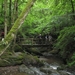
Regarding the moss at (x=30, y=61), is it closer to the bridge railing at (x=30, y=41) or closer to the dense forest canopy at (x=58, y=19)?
the dense forest canopy at (x=58, y=19)

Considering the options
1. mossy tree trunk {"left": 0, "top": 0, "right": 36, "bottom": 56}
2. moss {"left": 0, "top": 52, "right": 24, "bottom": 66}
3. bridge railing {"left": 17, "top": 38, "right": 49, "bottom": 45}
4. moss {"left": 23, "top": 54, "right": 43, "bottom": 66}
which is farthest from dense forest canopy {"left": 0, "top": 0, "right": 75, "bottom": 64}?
mossy tree trunk {"left": 0, "top": 0, "right": 36, "bottom": 56}

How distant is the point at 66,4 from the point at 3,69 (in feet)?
37.3

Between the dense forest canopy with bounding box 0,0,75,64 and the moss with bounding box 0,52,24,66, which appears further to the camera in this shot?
the dense forest canopy with bounding box 0,0,75,64

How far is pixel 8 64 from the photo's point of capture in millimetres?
14109

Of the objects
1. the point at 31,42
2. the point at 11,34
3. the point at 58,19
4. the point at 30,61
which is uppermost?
the point at 11,34

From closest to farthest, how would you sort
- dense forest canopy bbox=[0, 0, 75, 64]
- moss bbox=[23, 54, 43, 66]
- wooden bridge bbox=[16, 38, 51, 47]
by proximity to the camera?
moss bbox=[23, 54, 43, 66] < dense forest canopy bbox=[0, 0, 75, 64] < wooden bridge bbox=[16, 38, 51, 47]

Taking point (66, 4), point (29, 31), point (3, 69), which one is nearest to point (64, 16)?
point (66, 4)

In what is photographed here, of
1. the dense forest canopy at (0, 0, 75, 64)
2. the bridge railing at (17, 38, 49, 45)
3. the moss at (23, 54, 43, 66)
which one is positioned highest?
the dense forest canopy at (0, 0, 75, 64)

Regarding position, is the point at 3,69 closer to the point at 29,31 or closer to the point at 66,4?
the point at 66,4

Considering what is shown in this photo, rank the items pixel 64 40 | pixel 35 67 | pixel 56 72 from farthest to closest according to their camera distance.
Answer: pixel 64 40, pixel 35 67, pixel 56 72

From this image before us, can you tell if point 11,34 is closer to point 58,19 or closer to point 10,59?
point 10,59

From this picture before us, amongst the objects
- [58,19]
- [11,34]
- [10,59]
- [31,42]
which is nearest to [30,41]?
[31,42]

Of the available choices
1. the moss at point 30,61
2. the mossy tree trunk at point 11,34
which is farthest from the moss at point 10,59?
the mossy tree trunk at point 11,34

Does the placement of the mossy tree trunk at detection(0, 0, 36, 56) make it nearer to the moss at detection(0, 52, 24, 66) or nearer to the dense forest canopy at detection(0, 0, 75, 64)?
the dense forest canopy at detection(0, 0, 75, 64)
